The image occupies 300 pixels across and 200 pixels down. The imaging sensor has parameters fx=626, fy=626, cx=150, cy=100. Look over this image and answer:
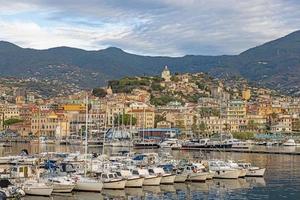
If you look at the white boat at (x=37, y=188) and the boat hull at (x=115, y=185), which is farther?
the boat hull at (x=115, y=185)

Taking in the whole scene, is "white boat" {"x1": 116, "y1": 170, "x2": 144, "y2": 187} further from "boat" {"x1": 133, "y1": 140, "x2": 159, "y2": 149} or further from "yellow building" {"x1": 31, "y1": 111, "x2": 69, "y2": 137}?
"yellow building" {"x1": 31, "y1": 111, "x2": 69, "y2": 137}

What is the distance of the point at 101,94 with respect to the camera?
165500 mm

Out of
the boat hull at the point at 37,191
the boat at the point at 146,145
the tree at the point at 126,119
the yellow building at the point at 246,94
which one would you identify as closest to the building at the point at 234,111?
the tree at the point at 126,119

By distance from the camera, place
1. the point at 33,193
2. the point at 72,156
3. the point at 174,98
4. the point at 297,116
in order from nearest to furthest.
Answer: the point at 33,193 < the point at 72,156 < the point at 297,116 < the point at 174,98

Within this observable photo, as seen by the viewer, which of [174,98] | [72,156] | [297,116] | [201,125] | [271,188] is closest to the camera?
[271,188]

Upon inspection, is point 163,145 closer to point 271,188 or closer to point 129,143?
point 129,143

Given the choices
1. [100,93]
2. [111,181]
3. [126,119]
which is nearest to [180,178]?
[111,181]

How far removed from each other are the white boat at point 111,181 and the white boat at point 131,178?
529mm

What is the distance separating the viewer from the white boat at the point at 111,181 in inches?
1541

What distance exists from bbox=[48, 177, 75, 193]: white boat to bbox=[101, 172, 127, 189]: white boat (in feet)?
7.54

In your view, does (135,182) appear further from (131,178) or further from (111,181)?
(111,181)

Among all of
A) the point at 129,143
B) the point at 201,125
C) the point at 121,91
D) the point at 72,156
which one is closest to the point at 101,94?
the point at 121,91

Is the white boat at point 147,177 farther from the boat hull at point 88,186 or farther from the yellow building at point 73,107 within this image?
the yellow building at point 73,107

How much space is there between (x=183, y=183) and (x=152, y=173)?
2.73m
